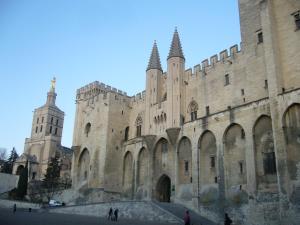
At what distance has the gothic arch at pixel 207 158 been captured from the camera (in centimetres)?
2697

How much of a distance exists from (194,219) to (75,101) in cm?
2857

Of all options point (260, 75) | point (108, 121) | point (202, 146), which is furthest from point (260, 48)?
point (108, 121)

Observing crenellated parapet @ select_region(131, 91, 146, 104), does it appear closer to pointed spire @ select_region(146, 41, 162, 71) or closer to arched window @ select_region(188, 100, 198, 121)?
pointed spire @ select_region(146, 41, 162, 71)

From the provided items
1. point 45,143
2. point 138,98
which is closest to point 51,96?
point 45,143

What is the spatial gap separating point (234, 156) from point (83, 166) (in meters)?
22.4

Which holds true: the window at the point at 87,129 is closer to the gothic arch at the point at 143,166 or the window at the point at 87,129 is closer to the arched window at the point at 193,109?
Answer: the gothic arch at the point at 143,166

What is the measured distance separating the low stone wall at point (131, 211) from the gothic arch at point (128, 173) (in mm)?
7563

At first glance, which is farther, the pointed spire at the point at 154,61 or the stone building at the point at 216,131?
the pointed spire at the point at 154,61

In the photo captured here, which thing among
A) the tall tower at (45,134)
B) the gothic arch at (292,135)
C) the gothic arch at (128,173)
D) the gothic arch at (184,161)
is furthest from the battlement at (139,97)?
the tall tower at (45,134)

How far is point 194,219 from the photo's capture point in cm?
2394

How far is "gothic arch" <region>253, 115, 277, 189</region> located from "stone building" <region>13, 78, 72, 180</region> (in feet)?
155

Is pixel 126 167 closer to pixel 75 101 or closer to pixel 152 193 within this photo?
pixel 152 193

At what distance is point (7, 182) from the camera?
51.1 meters

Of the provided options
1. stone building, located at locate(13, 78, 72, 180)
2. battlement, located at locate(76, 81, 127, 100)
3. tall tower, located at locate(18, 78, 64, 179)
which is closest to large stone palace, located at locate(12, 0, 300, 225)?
battlement, located at locate(76, 81, 127, 100)
